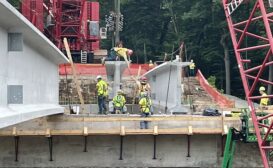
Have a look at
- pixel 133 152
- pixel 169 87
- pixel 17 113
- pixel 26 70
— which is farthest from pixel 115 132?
pixel 169 87

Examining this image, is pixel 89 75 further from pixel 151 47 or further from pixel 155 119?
pixel 151 47

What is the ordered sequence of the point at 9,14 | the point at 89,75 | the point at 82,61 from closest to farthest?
the point at 9,14 < the point at 89,75 < the point at 82,61

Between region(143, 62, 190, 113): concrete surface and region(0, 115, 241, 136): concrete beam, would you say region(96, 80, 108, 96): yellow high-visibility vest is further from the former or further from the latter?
region(143, 62, 190, 113): concrete surface

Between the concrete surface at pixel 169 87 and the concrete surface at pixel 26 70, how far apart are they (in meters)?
6.84

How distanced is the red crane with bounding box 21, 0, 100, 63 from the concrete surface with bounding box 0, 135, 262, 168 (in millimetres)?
22290

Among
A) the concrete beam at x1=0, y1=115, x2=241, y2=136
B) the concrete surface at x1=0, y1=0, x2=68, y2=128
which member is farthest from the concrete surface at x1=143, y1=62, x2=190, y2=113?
the concrete surface at x1=0, y1=0, x2=68, y2=128

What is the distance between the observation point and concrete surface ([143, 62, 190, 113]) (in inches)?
929

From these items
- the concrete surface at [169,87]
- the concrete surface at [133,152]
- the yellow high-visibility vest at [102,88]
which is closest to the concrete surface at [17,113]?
the concrete surface at [133,152]

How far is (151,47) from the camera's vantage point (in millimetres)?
66000

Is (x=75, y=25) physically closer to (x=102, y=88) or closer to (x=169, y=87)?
(x=169, y=87)

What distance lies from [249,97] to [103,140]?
16.2 ft

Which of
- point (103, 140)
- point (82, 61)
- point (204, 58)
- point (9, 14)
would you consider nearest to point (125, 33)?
point (204, 58)

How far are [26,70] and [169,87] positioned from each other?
1374 centimetres

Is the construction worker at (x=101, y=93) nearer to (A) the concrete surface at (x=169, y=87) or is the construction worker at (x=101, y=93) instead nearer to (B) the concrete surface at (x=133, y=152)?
(A) the concrete surface at (x=169, y=87)
